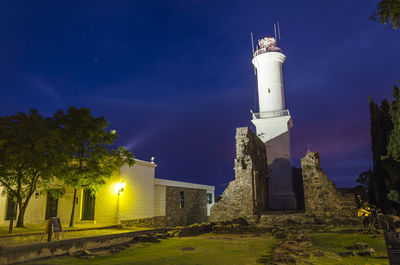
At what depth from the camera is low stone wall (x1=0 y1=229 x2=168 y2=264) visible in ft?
24.9

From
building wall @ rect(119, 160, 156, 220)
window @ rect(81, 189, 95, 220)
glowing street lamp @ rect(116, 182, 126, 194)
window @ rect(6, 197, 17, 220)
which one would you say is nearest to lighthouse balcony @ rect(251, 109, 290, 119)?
building wall @ rect(119, 160, 156, 220)

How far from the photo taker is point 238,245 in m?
10.3

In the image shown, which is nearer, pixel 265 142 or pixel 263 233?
pixel 263 233

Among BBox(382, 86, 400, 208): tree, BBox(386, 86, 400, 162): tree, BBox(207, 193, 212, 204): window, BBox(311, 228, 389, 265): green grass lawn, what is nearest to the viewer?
BBox(311, 228, 389, 265): green grass lawn

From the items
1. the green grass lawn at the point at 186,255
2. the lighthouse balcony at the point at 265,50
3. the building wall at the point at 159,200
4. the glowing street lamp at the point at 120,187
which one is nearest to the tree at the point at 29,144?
the green grass lawn at the point at 186,255

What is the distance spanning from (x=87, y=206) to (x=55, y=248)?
7.11 m

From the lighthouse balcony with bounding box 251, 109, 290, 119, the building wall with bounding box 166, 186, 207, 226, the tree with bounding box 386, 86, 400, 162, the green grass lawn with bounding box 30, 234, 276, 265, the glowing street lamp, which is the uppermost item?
the lighthouse balcony with bounding box 251, 109, 290, 119

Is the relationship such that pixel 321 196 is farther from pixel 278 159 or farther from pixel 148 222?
pixel 148 222

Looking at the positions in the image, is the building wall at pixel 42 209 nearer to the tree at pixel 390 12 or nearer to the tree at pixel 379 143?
the tree at pixel 390 12

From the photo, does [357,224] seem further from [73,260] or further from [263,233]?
[73,260]

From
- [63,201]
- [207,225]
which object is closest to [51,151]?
[63,201]

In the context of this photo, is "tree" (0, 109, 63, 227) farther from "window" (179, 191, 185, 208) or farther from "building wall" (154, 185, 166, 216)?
"window" (179, 191, 185, 208)

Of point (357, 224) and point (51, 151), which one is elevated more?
point (51, 151)

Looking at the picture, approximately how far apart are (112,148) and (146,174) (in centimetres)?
364
